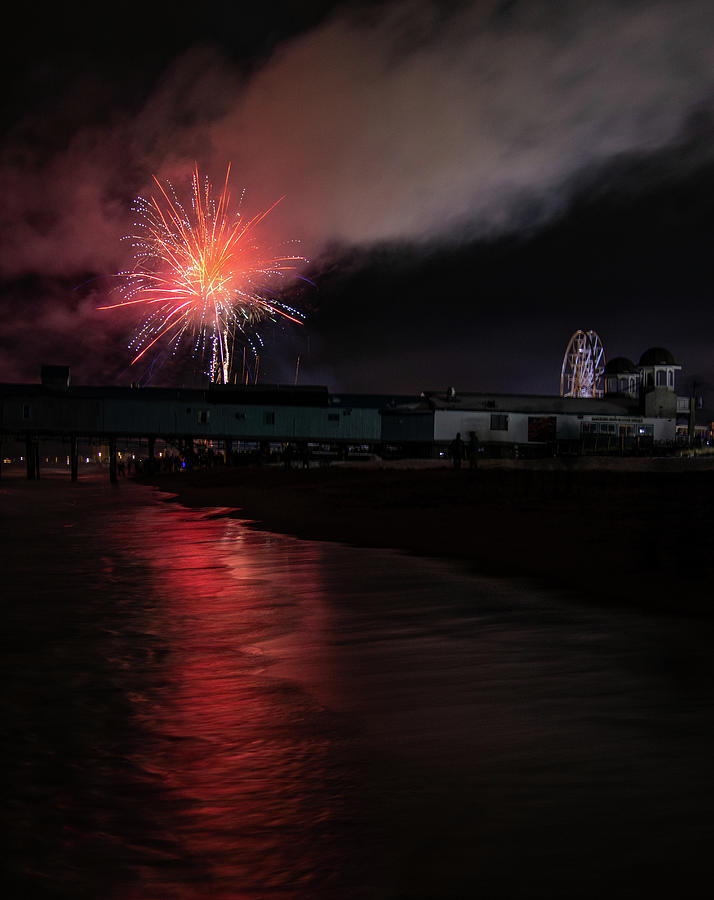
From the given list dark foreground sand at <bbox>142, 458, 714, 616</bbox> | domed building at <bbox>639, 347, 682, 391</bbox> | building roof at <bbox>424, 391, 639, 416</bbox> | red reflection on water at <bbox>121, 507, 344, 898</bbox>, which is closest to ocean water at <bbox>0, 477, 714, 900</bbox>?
red reflection on water at <bbox>121, 507, 344, 898</bbox>

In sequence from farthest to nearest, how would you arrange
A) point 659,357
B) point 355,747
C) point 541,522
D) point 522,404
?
1. point 659,357
2. point 522,404
3. point 541,522
4. point 355,747

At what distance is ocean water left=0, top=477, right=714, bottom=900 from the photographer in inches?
159

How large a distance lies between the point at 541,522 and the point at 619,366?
247 ft

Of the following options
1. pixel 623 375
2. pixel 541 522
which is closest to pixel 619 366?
pixel 623 375

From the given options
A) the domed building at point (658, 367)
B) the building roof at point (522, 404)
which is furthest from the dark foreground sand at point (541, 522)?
the domed building at point (658, 367)

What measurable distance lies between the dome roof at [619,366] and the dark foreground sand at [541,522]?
55846 millimetres

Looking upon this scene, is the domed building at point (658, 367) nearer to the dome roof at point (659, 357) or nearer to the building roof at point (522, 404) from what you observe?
the dome roof at point (659, 357)

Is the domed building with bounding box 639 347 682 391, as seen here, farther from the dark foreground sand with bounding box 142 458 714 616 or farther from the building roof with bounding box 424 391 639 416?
the dark foreground sand with bounding box 142 458 714 616

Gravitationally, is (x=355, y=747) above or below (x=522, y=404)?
below

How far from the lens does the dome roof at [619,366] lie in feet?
290

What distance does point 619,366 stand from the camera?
88938 mm

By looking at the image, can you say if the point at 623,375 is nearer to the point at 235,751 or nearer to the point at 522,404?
the point at 522,404

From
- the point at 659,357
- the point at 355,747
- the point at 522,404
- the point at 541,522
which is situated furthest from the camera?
the point at 659,357

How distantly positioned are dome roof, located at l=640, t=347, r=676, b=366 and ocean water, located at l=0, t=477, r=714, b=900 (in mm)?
71783
